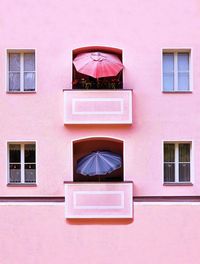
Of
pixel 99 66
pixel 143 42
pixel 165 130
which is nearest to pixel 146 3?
pixel 143 42

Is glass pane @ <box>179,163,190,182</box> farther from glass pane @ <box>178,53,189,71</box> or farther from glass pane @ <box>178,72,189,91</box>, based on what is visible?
glass pane @ <box>178,53,189,71</box>

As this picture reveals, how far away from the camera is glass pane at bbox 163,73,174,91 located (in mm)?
12727

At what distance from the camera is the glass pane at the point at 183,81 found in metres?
12.7

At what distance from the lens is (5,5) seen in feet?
40.5

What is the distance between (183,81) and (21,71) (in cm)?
557

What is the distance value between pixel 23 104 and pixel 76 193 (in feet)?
11.2

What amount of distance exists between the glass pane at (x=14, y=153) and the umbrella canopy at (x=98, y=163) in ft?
6.87

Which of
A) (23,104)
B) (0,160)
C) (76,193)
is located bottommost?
(76,193)

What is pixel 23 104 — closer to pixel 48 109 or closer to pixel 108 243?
pixel 48 109

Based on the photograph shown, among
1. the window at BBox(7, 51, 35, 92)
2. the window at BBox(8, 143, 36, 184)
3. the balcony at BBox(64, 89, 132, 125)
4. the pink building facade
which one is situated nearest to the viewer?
the balcony at BBox(64, 89, 132, 125)

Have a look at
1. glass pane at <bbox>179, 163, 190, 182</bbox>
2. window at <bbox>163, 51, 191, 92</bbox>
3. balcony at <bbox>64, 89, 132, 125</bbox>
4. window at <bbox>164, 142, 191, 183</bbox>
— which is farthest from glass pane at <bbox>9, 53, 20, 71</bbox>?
glass pane at <bbox>179, 163, 190, 182</bbox>

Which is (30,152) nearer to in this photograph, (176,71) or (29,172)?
(29,172)

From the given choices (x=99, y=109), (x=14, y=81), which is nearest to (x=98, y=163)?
(x=99, y=109)

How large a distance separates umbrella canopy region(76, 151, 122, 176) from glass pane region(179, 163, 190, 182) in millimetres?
2128
